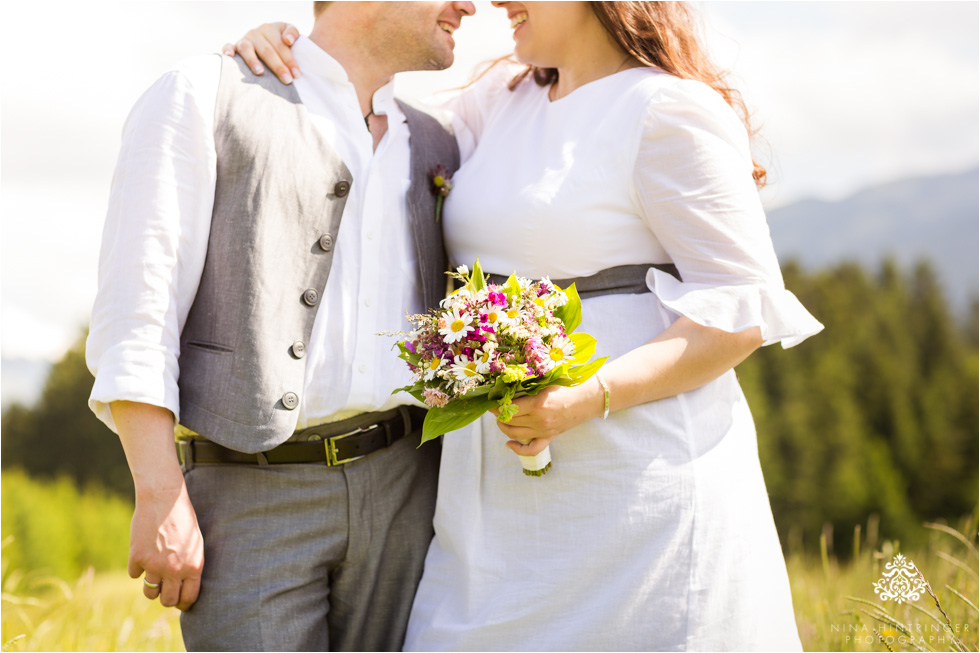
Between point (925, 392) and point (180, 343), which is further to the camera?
point (925, 392)

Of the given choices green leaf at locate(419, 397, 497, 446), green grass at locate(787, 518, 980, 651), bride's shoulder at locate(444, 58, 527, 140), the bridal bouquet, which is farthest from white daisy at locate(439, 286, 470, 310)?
green grass at locate(787, 518, 980, 651)

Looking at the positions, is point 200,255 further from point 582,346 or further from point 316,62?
point 582,346

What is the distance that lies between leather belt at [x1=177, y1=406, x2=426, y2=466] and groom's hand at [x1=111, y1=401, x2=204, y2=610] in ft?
0.53

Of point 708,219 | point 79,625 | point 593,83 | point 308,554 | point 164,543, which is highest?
point 593,83

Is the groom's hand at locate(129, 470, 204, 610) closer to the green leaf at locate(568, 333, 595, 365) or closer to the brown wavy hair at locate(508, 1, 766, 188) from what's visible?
the green leaf at locate(568, 333, 595, 365)

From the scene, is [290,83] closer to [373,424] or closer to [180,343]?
[180,343]

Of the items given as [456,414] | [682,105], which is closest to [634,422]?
[456,414]

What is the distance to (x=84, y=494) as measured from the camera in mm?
20359

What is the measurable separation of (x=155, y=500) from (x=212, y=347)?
42cm

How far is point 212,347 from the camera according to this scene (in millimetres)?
2232

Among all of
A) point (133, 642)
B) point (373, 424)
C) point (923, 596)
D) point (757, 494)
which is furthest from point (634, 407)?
point (133, 642)

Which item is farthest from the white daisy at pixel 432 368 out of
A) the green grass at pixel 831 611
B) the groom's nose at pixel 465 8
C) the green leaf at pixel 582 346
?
the groom's nose at pixel 465 8

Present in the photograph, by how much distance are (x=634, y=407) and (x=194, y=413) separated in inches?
47.1

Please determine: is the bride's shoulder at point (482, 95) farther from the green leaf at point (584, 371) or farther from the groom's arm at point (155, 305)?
the green leaf at point (584, 371)
